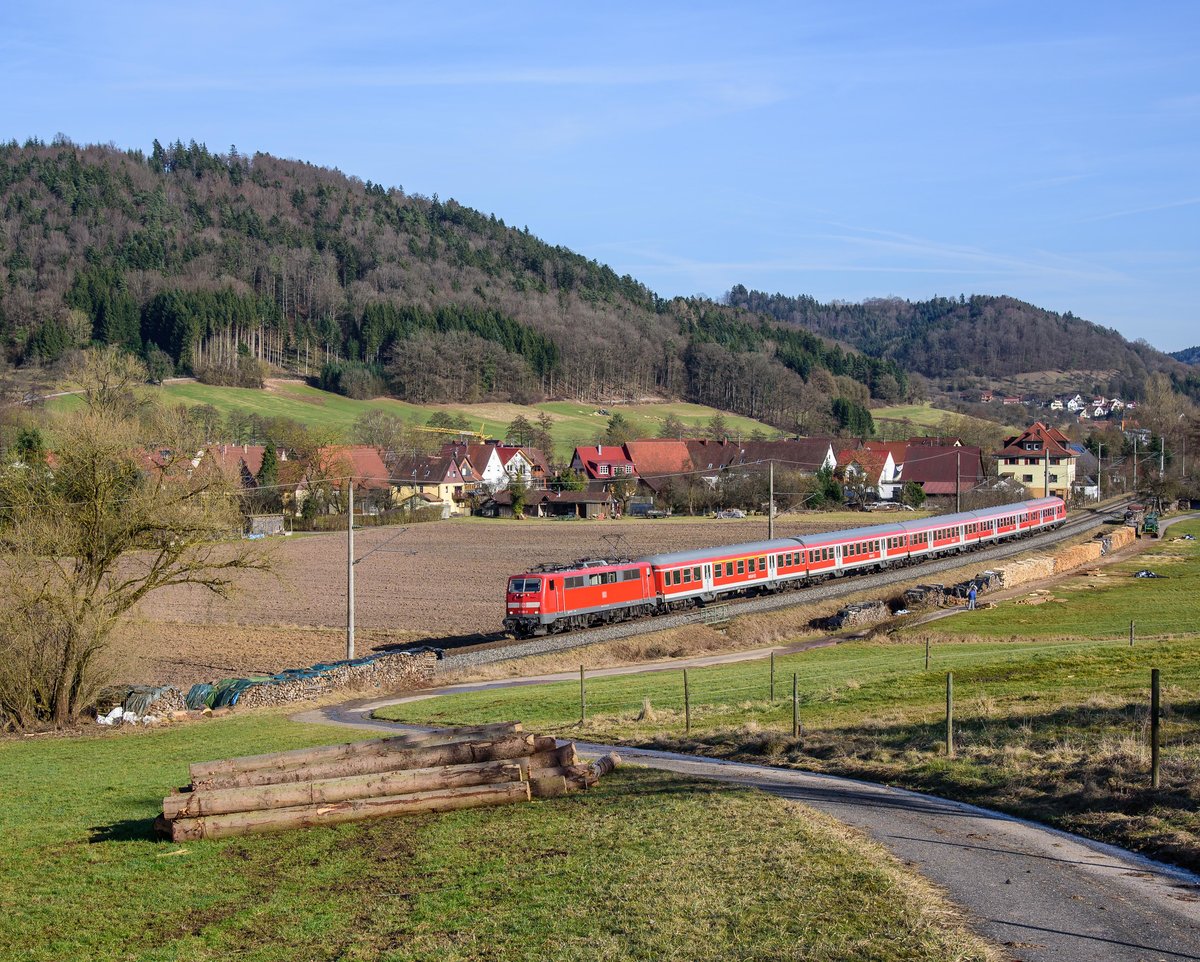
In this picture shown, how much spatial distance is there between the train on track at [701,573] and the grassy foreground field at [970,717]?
367 inches

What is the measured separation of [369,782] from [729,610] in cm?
3415

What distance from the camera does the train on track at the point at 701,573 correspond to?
4400 centimetres

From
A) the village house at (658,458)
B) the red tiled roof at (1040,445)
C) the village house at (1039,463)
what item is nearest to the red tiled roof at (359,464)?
the village house at (658,458)

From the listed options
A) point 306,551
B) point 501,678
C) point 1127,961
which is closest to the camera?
point 1127,961

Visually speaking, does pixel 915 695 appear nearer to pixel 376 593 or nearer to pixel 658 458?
pixel 376 593

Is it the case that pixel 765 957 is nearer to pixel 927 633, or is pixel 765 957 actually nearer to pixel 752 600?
pixel 927 633

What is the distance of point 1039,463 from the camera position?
124562 mm

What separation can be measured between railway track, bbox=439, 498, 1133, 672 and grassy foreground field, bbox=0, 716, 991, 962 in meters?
23.5

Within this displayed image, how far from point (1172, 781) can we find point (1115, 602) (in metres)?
40.0

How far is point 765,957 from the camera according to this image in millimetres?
9000

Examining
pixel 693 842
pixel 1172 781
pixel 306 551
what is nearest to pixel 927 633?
pixel 1172 781

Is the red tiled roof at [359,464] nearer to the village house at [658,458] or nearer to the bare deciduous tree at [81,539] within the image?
the village house at [658,458]

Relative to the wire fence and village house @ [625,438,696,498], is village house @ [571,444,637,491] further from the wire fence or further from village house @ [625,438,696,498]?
the wire fence

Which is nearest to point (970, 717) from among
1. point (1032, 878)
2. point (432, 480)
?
point (1032, 878)
